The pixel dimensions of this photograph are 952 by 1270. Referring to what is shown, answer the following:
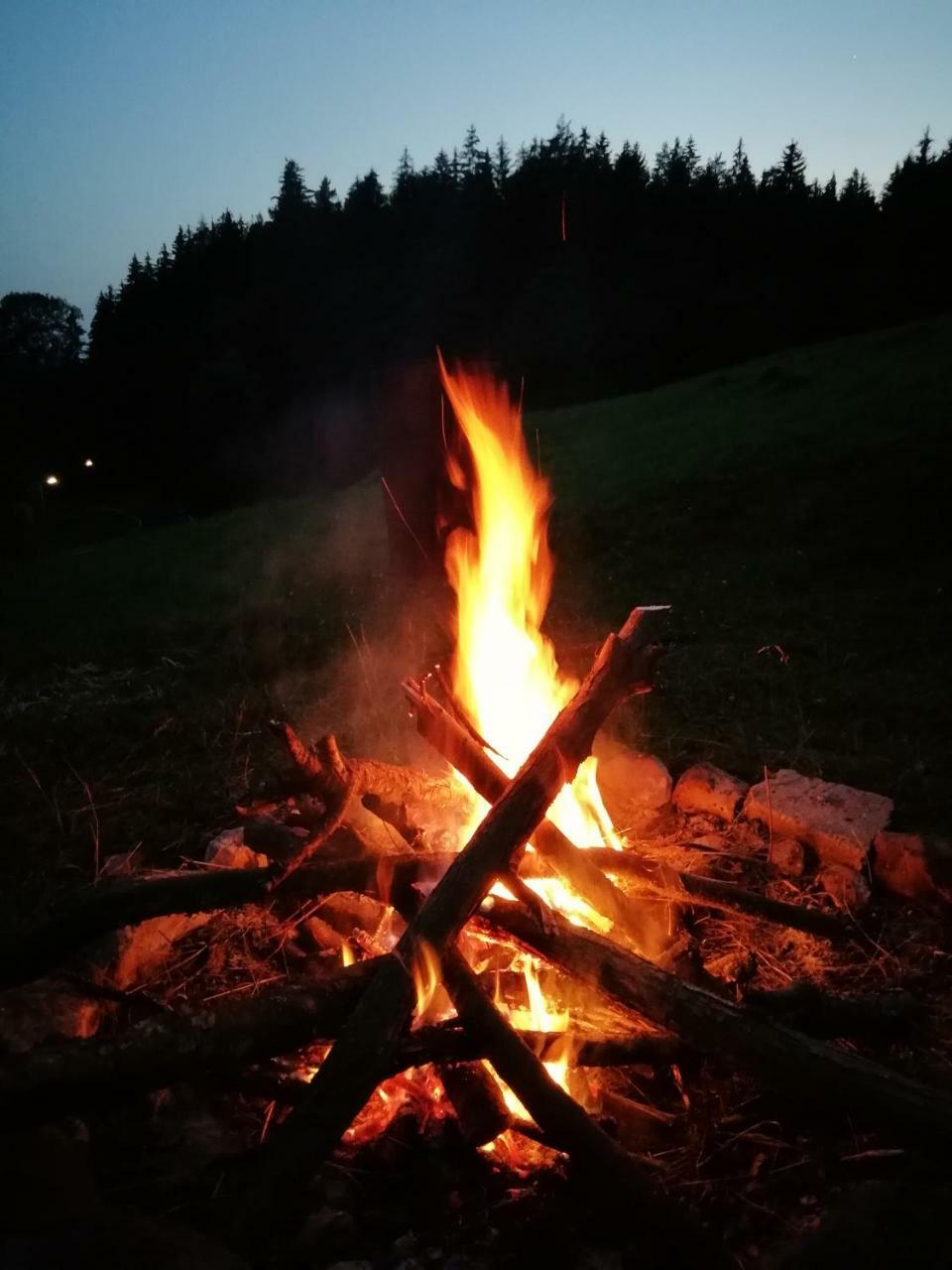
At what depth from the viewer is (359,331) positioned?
1547 inches

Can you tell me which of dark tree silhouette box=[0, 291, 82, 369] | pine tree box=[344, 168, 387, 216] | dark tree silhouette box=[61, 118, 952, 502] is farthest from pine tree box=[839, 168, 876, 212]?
dark tree silhouette box=[0, 291, 82, 369]

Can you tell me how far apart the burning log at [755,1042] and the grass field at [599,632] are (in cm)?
155

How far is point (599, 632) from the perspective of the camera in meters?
7.42

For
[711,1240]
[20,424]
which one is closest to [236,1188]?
[711,1240]

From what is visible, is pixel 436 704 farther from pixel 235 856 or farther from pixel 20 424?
pixel 20 424

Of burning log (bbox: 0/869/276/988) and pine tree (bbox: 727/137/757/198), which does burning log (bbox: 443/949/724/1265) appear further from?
pine tree (bbox: 727/137/757/198)

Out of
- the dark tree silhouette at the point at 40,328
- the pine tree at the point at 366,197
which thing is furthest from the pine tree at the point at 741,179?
the dark tree silhouette at the point at 40,328

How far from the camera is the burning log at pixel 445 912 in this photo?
2.11 m

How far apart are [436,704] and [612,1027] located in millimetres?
1317

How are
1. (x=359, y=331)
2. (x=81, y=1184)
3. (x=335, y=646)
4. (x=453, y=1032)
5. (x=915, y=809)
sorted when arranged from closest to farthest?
1. (x=81, y=1184)
2. (x=453, y=1032)
3. (x=915, y=809)
4. (x=335, y=646)
5. (x=359, y=331)

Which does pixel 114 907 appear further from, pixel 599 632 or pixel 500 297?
pixel 500 297

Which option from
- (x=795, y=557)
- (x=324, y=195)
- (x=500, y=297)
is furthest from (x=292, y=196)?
(x=795, y=557)

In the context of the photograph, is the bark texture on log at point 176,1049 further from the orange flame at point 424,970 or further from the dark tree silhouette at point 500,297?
the dark tree silhouette at point 500,297

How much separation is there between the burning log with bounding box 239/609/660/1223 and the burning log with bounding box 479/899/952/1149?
11.1 inches
